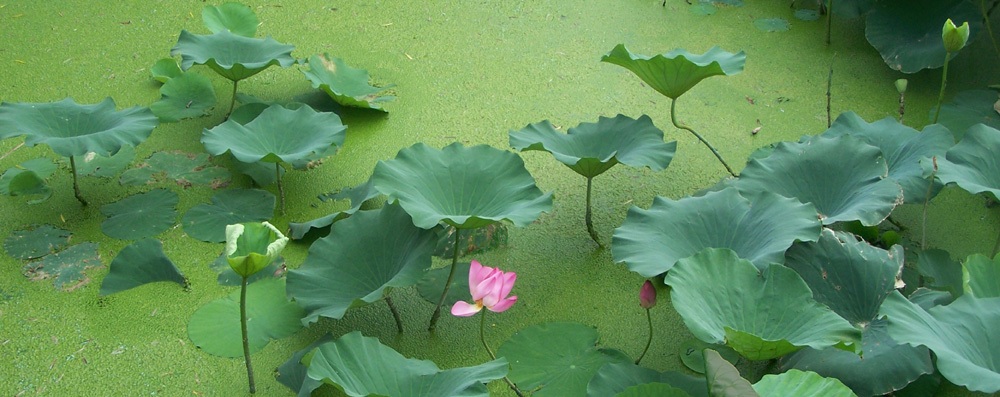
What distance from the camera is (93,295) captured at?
1.77 metres

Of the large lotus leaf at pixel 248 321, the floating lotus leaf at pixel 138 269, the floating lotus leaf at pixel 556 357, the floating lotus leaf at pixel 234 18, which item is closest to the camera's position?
the floating lotus leaf at pixel 556 357

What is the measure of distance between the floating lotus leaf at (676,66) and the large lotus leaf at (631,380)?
720mm

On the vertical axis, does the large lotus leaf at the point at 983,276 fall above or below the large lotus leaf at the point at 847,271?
above

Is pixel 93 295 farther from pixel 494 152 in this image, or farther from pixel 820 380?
pixel 820 380

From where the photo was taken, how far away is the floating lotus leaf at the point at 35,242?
6.13 ft

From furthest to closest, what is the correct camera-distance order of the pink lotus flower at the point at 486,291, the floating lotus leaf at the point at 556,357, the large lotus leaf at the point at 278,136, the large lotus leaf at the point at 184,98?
1. the large lotus leaf at the point at 184,98
2. the large lotus leaf at the point at 278,136
3. the floating lotus leaf at the point at 556,357
4. the pink lotus flower at the point at 486,291

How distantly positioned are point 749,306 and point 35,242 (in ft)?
5.28

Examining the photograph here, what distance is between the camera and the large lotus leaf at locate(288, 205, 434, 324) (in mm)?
1556

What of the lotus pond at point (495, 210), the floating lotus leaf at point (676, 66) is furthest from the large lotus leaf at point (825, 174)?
the floating lotus leaf at point (676, 66)

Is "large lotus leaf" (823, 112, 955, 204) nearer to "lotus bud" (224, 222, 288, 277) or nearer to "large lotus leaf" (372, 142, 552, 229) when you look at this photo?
"large lotus leaf" (372, 142, 552, 229)

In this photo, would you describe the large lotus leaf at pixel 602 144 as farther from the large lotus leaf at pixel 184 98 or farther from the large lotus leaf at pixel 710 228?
the large lotus leaf at pixel 184 98

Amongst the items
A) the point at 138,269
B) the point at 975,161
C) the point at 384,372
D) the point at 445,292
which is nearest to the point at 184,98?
the point at 138,269

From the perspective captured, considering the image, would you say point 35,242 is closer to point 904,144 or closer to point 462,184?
point 462,184

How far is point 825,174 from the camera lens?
5.87ft
